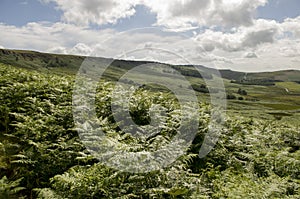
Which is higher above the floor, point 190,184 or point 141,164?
point 141,164

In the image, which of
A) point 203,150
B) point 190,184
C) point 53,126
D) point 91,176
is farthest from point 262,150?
point 53,126

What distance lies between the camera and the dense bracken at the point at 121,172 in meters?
5.81

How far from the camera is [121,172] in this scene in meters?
5.95

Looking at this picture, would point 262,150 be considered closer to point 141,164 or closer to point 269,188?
point 269,188

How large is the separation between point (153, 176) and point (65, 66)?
173515 mm

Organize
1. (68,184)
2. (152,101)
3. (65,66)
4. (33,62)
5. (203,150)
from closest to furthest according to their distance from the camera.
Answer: (68,184) → (203,150) → (152,101) → (33,62) → (65,66)

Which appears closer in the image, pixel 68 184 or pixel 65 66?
pixel 68 184

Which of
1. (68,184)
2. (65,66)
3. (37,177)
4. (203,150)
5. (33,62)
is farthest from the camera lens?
(65,66)

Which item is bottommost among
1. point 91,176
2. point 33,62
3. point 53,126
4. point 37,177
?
point 37,177

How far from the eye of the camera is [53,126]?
900cm

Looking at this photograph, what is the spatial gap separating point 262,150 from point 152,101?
504 centimetres

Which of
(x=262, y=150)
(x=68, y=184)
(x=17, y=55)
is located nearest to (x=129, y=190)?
(x=68, y=184)

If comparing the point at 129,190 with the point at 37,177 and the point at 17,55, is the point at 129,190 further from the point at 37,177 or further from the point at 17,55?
the point at 17,55

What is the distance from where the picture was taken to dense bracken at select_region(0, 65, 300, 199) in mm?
5809
